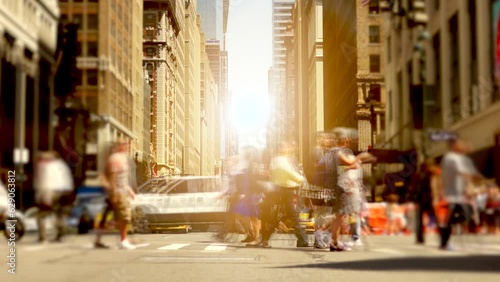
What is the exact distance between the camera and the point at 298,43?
3023 millimetres

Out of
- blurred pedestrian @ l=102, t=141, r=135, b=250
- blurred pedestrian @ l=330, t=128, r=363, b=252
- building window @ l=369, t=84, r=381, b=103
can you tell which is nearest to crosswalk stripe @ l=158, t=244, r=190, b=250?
blurred pedestrian @ l=102, t=141, r=135, b=250

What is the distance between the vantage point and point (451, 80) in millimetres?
2186

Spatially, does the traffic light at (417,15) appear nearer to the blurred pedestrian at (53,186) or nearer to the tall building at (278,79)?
the tall building at (278,79)

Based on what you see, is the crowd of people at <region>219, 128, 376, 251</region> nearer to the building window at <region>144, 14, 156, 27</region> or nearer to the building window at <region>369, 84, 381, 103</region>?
the building window at <region>369, 84, 381, 103</region>

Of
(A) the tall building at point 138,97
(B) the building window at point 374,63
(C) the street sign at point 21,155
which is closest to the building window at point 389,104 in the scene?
(B) the building window at point 374,63

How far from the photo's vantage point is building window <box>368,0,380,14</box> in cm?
254

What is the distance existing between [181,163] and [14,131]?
1.90ft

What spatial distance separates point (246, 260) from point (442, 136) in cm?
118

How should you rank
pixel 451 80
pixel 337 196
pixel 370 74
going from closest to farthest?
pixel 451 80 < pixel 370 74 < pixel 337 196

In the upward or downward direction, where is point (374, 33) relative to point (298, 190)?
upward

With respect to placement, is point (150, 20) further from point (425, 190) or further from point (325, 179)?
point (425, 190)

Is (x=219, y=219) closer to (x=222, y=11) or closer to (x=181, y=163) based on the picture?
(x=181, y=163)

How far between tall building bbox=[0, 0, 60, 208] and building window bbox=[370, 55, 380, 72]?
0.96m

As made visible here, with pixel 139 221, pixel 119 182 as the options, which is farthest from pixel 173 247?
pixel 119 182
